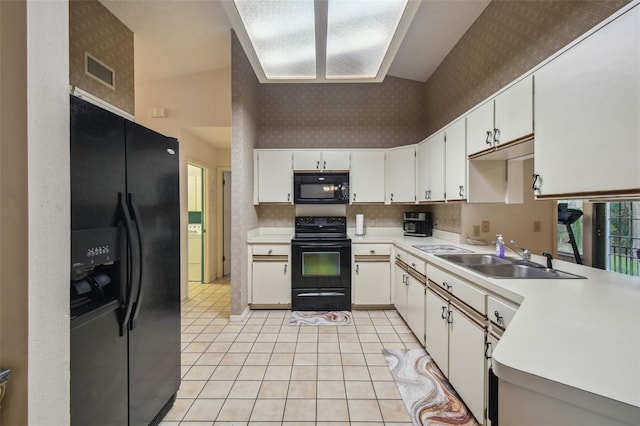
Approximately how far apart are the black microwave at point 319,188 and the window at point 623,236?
8.11 ft

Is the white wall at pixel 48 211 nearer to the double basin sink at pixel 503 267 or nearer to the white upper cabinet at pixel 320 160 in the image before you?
the double basin sink at pixel 503 267

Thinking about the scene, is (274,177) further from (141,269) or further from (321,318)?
(141,269)

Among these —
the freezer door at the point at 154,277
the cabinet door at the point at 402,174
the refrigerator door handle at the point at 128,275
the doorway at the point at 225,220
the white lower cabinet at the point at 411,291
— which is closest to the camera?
the refrigerator door handle at the point at 128,275

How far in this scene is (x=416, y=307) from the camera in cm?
257

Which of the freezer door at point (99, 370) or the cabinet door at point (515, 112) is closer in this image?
the freezer door at point (99, 370)

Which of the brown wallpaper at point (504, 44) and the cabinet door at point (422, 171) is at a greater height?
the brown wallpaper at point (504, 44)

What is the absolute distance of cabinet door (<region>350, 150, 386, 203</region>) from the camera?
12.1 ft

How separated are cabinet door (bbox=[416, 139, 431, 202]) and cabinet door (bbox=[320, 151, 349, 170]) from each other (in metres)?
0.92

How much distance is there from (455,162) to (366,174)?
136cm

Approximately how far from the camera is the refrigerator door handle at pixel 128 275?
1247mm

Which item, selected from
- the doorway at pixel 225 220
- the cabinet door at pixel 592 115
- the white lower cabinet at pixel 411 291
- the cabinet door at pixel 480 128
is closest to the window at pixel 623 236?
the cabinet door at pixel 592 115

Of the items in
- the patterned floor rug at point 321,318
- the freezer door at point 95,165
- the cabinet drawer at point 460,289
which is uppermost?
the freezer door at point 95,165

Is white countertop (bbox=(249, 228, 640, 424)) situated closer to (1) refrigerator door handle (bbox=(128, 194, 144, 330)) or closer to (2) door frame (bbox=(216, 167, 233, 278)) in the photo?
(1) refrigerator door handle (bbox=(128, 194, 144, 330))

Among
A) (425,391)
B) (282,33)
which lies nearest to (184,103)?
(282,33)
